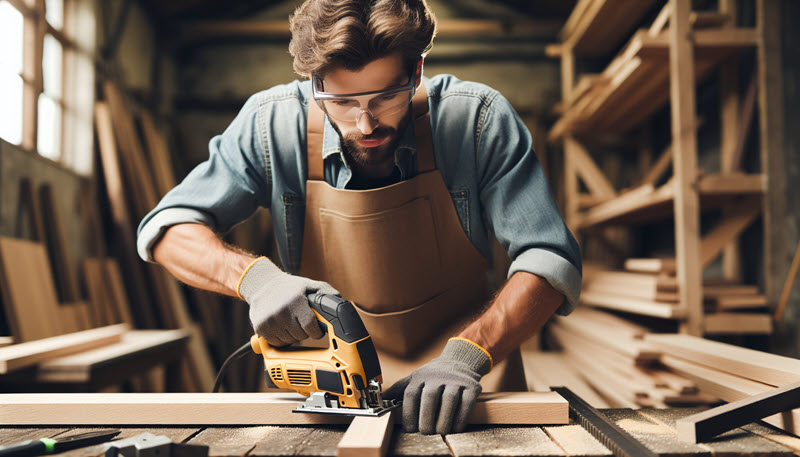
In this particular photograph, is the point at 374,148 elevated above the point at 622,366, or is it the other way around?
the point at 374,148

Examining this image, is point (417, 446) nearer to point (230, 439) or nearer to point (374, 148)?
point (230, 439)

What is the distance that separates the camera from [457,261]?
6.59 ft

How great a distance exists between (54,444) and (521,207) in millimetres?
1333

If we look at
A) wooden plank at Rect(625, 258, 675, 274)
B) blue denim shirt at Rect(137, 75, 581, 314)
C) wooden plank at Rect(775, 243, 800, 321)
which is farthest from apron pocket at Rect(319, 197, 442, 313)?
wooden plank at Rect(775, 243, 800, 321)

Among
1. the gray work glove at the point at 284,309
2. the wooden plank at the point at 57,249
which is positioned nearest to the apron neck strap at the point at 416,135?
the gray work glove at the point at 284,309

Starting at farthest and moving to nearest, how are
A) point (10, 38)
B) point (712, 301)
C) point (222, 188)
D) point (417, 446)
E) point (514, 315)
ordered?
1. point (10, 38)
2. point (712, 301)
3. point (222, 188)
4. point (514, 315)
5. point (417, 446)

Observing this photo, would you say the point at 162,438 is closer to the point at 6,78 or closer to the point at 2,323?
the point at 2,323

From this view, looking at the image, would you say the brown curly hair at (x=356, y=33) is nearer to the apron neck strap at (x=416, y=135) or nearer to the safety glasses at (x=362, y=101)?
the safety glasses at (x=362, y=101)

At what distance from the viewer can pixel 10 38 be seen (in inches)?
164

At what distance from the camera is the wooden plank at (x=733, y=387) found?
4.41 ft

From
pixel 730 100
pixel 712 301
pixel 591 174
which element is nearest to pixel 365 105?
pixel 712 301

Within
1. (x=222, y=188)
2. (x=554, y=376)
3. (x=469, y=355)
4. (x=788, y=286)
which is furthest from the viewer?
(x=554, y=376)

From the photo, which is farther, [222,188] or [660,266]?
[660,266]

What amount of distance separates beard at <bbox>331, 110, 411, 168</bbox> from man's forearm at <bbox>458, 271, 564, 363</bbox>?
0.56 metres
